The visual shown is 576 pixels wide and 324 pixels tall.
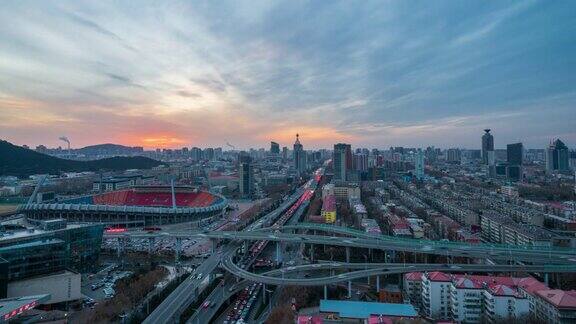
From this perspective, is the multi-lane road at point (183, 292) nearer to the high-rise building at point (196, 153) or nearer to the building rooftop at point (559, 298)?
the building rooftop at point (559, 298)

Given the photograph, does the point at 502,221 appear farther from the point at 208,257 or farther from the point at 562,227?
the point at 208,257

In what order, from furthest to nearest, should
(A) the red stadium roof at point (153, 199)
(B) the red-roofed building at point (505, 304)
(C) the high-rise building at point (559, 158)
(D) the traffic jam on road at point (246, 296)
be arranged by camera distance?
(C) the high-rise building at point (559, 158) → (A) the red stadium roof at point (153, 199) → (D) the traffic jam on road at point (246, 296) → (B) the red-roofed building at point (505, 304)

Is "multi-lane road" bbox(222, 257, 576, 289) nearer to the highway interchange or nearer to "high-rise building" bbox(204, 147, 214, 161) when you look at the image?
the highway interchange

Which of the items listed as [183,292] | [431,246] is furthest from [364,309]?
[431,246]

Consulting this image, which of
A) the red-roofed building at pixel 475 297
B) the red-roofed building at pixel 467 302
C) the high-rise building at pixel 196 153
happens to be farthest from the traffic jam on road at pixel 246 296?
the high-rise building at pixel 196 153

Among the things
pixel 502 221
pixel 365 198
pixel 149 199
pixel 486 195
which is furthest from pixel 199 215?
pixel 486 195

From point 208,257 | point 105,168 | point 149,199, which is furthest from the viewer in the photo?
point 105,168

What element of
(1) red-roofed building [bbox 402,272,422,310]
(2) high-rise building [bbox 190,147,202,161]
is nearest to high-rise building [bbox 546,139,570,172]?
(1) red-roofed building [bbox 402,272,422,310]

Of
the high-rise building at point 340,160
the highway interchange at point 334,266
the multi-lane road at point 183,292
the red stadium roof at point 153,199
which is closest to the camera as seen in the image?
the multi-lane road at point 183,292
